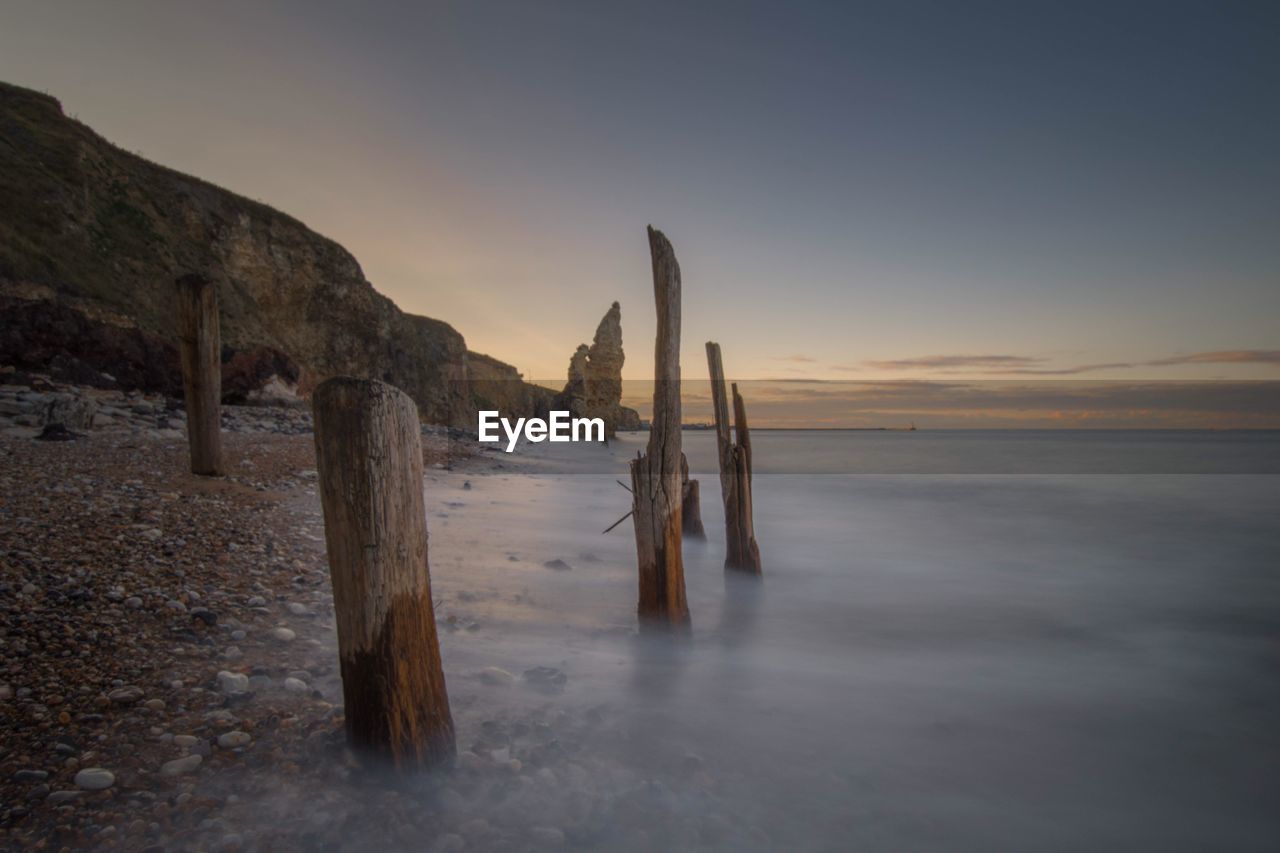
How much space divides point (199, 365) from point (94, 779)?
610 centimetres

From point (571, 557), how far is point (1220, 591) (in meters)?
8.90

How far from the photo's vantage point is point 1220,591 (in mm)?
8289

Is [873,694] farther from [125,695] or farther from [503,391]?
[503,391]

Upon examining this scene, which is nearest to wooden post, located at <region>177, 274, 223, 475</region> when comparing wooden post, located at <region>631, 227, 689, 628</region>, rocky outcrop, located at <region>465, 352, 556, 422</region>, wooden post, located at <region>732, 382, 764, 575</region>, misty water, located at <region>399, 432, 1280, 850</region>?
misty water, located at <region>399, 432, 1280, 850</region>

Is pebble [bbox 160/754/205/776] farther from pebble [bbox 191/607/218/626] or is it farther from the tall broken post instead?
the tall broken post

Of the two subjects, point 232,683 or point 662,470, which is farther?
point 662,470

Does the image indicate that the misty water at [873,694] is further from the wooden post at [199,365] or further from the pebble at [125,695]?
the wooden post at [199,365]

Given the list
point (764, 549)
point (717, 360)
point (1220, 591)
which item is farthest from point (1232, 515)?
point (717, 360)

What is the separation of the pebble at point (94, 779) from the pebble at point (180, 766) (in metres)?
0.16

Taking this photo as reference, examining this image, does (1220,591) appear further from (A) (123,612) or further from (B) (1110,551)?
(A) (123,612)

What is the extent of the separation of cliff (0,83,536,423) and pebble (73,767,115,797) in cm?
1689

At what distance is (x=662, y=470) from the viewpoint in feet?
15.9

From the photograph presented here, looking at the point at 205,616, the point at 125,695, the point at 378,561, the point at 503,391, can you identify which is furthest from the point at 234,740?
the point at 503,391

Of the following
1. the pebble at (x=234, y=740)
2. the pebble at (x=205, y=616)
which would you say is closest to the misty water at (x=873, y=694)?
the pebble at (x=234, y=740)
